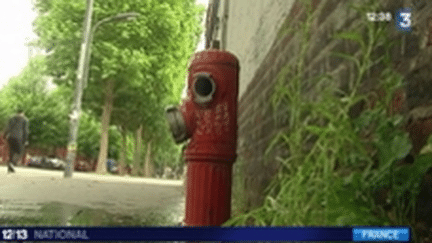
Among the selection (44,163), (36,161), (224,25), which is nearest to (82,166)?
(36,161)

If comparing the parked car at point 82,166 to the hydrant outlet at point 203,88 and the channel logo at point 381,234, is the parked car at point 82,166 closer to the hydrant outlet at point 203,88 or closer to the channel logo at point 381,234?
the hydrant outlet at point 203,88

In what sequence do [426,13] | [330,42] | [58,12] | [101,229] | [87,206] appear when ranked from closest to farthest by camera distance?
[101,229] < [426,13] < [330,42] < [87,206] < [58,12]

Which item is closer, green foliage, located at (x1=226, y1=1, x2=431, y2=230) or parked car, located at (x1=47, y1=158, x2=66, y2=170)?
green foliage, located at (x1=226, y1=1, x2=431, y2=230)

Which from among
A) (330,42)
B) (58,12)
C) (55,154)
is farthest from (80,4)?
(55,154)

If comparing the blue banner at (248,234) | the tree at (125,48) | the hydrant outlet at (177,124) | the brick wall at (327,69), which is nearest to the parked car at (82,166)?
the tree at (125,48)

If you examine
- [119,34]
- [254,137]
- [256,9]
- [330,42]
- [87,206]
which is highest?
[119,34]

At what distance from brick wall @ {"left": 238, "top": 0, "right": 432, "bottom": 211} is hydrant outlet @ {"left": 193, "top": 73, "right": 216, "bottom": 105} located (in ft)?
1.45

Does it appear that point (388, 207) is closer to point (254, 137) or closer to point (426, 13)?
point (426, 13)

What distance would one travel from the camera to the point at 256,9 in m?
5.22

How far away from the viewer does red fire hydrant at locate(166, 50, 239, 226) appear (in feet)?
9.76

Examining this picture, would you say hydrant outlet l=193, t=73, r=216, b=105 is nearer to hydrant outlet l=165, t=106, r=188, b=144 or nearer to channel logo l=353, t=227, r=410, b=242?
hydrant outlet l=165, t=106, r=188, b=144

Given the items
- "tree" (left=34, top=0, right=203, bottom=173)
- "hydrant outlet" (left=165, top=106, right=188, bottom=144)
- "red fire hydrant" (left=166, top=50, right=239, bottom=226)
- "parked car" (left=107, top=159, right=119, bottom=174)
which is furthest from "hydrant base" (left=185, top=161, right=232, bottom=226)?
"parked car" (left=107, top=159, right=119, bottom=174)

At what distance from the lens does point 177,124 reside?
304 centimetres

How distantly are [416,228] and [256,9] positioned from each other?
403 cm
